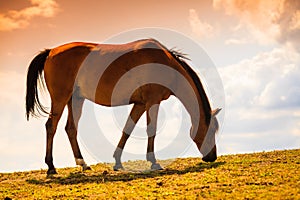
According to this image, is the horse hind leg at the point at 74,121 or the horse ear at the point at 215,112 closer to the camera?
the horse ear at the point at 215,112

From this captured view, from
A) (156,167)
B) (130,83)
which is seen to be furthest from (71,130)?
(156,167)

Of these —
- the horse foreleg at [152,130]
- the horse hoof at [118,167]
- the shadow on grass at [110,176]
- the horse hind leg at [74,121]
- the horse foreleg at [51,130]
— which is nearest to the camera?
the shadow on grass at [110,176]

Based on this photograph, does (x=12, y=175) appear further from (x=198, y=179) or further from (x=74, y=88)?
(x=198, y=179)

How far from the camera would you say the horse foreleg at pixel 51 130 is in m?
14.1

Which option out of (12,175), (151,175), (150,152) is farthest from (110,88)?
(12,175)

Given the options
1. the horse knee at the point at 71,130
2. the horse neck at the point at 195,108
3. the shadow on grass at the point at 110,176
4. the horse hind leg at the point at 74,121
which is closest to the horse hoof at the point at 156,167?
the shadow on grass at the point at 110,176

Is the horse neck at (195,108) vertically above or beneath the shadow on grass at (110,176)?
above

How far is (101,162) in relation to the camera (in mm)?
16016

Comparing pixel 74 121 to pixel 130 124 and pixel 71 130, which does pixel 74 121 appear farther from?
pixel 130 124

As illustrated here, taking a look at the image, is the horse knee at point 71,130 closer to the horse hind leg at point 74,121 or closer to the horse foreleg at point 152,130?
the horse hind leg at point 74,121

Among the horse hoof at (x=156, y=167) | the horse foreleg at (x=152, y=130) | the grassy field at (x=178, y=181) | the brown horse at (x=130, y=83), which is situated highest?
the brown horse at (x=130, y=83)

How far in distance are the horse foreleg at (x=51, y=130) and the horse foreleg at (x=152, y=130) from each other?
8.83ft

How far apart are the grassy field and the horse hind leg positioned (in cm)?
64

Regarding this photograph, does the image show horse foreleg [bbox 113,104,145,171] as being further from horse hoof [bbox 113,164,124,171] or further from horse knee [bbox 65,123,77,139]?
horse knee [bbox 65,123,77,139]
